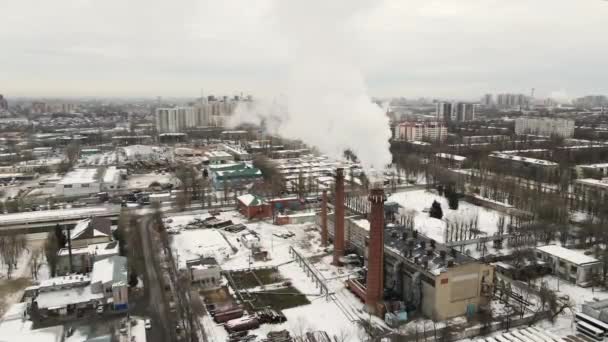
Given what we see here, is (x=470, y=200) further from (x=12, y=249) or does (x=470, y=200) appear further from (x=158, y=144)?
(x=158, y=144)

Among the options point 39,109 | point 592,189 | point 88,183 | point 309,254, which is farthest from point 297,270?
point 39,109

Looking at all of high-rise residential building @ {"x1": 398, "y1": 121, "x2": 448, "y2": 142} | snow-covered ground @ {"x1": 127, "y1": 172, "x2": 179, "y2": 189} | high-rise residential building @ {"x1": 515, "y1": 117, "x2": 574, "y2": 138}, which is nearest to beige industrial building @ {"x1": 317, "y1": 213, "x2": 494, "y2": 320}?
snow-covered ground @ {"x1": 127, "y1": 172, "x2": 179, "y2": 189}

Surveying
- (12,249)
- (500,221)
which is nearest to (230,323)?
(12,249)

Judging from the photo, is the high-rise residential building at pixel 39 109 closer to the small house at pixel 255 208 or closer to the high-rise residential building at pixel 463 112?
the high-rise residential building at pixel 463 112

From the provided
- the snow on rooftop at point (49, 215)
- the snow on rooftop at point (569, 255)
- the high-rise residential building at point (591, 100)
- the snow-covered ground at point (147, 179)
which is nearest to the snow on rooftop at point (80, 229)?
the snow on rooftop at point (49, 215)

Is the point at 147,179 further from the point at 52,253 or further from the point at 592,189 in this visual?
the point at 592,189

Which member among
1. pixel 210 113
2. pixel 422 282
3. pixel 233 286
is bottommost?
pixel 233 286

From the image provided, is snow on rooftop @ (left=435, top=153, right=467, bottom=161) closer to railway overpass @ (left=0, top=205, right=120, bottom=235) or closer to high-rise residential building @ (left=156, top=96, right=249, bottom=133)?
railway overpass @ (left=0, top=205, right=120, bottom=235)
